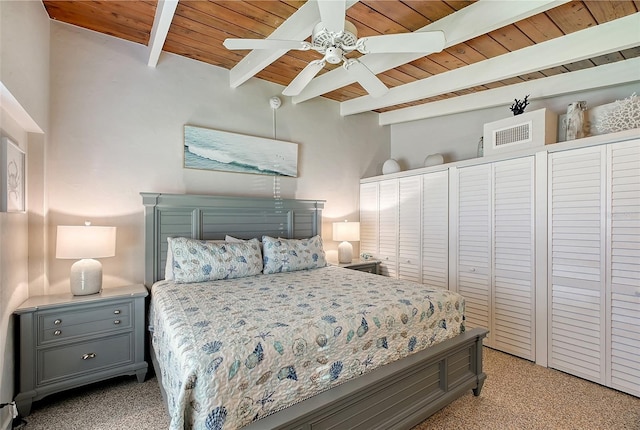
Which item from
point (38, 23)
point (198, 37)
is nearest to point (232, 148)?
point (198, 37)

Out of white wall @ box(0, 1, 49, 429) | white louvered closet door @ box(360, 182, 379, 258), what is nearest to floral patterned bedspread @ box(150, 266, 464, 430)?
white wall @ box(0, 1, 49, 429)

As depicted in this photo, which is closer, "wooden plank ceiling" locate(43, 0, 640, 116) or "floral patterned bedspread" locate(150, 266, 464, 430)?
"floral patterned bedspread" locate(150, 266, 464, 430)

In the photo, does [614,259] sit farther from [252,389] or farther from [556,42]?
[252,389]

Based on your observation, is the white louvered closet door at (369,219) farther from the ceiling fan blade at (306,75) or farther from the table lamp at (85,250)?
the table lamp at (85,250)

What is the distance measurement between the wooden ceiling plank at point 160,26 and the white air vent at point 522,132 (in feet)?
9.86

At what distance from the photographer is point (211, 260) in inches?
104

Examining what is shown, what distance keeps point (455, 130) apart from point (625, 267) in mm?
2344

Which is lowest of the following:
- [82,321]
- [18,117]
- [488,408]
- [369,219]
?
[488,408]

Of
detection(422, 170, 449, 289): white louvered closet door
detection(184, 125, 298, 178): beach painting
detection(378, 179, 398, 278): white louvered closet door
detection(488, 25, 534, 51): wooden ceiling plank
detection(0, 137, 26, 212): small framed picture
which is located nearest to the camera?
detection(0, 137, 26, 212): small framed picture

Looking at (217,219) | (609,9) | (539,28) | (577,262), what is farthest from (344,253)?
(609,9)

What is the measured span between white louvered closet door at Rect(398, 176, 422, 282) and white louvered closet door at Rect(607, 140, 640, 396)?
1.74 metres

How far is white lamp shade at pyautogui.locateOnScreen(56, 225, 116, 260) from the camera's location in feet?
7.30

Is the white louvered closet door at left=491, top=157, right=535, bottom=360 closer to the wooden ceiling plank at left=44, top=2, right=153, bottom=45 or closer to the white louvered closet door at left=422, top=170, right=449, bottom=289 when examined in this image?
the white louvered closet door at left=422, top=170, right=449, bottom=289

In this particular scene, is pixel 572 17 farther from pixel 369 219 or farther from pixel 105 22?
pixel 105 22
